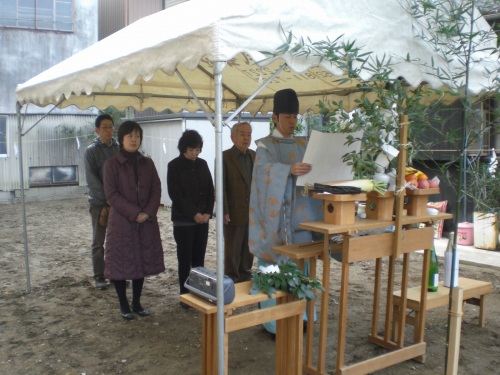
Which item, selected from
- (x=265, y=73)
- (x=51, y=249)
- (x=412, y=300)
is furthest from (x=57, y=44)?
(x=412, y=300)

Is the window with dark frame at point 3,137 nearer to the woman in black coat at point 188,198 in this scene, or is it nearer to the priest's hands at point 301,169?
the woman in black coat at point 188,198

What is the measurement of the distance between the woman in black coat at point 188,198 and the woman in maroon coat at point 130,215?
0.20 m

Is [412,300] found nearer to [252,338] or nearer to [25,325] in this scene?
[252,338]

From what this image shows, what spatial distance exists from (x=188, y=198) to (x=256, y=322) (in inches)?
71.2

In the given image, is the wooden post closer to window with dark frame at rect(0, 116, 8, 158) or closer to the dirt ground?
the dirt ground

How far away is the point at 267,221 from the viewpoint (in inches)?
136

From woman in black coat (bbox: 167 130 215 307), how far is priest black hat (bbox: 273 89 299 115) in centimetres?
101

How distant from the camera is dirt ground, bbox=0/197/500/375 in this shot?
3473 mm

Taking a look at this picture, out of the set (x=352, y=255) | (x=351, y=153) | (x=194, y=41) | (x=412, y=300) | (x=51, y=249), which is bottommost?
(x=51, y=249)

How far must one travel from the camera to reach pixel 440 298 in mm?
3713

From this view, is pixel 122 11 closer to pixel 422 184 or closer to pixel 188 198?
pixel 188 198

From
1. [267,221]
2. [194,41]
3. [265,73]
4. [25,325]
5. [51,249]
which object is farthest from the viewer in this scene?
[51,249]

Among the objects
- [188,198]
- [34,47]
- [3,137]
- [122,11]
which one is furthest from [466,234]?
[122,11]

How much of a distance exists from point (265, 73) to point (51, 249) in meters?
4.70
